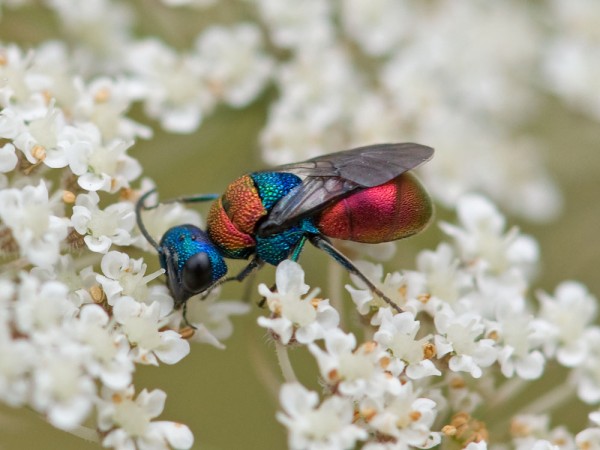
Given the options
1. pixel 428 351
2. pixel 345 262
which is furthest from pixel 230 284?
pixel 428 351

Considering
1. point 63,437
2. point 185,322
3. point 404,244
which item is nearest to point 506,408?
point 404,244

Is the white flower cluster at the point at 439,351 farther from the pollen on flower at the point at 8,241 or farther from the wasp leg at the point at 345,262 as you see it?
the pollen on flower at the point at 8,241

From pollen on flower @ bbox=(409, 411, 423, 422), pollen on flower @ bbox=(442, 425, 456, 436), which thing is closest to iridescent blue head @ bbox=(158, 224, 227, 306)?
pollen on flower @ bbox=(409, 411, 423, 422)

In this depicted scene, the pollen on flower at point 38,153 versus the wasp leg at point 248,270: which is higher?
the pollen on flower at point 38,153

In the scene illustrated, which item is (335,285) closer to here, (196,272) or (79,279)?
(196,272)

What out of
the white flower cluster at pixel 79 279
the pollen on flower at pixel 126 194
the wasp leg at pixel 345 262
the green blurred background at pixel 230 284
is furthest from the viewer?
the green blurred background at pixel 230 284

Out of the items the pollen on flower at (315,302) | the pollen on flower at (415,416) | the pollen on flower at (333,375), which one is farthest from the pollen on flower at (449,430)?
the pollen on flower at (315,302)

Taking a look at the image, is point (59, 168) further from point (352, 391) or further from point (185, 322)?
point (352, 391)

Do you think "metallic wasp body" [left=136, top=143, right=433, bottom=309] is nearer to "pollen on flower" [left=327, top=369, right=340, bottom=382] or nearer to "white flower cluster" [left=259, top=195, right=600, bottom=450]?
"white flower cluster" [left=259, top=195, right=600, bottom=450]
